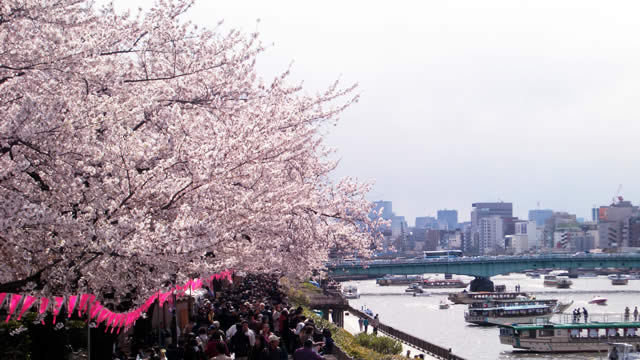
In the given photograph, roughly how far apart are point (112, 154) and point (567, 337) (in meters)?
53.5

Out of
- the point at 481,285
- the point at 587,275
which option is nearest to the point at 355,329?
the point at 481,285

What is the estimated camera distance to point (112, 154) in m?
8.62

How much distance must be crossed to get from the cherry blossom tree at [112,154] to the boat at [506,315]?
66.6 m

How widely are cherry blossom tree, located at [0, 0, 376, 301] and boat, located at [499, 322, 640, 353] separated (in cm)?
4821

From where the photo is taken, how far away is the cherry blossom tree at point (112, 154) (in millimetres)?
7941

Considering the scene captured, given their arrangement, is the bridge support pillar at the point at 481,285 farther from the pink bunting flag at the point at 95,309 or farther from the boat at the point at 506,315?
the pink bunting flag at the point at 95,309

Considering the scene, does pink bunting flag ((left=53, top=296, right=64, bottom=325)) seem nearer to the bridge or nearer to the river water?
the river water

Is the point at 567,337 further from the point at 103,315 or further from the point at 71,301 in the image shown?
the point at 71,301

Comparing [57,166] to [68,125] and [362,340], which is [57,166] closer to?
[68,125]

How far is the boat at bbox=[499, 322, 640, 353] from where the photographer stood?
55688 mm

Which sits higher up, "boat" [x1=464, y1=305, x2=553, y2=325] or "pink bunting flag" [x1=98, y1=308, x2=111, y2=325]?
"pink bunting flag" [x1=98, y1=308, x2=111, y2=325]

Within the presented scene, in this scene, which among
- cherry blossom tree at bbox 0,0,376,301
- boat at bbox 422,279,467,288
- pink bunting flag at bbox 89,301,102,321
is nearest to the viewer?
cherry blossom tree at bbox 0,0,376,301

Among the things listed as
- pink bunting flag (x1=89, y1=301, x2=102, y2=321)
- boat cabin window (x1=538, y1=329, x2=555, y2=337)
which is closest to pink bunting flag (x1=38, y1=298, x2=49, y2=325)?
pink bunting flag (x1=89, y1=301, x2=102, y2=321)

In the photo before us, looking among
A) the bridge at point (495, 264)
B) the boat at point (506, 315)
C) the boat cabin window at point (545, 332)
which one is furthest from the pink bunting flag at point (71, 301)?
the bridge at point (495, 264)
